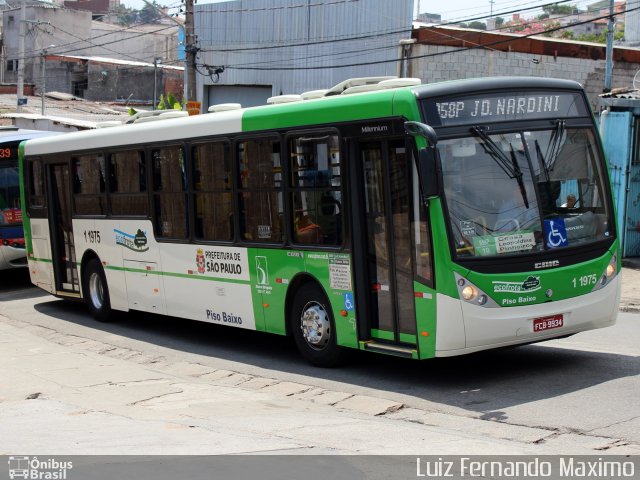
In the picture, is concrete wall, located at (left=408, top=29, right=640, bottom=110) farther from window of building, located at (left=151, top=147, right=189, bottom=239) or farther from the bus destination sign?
the bus destination sign

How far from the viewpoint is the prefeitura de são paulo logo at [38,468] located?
272 inches

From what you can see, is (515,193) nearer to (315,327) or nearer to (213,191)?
(315,327)

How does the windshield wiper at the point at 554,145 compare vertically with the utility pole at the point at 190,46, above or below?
below

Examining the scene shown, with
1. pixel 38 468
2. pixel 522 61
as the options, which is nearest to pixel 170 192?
pixel 38 468

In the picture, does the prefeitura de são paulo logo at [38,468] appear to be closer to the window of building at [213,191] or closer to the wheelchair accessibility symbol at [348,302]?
the wheelchair accessibility symbol at [348,302]

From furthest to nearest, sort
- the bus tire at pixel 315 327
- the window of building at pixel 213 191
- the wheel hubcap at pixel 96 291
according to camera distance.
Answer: the wheel hubcap at pixel 96 291, the window of building at pixel 213 191, the bus tire at pixel 315 327

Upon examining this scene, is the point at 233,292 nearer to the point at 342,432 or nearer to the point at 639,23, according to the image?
the point at 342,432

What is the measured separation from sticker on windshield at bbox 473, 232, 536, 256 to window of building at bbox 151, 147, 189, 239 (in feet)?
17.5

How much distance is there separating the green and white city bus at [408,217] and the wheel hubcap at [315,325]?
18 mm

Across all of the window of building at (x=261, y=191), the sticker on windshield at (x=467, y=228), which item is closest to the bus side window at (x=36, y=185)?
the window of building at (x=261, y=191)

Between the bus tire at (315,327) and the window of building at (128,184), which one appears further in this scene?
the window of building at (128,184)

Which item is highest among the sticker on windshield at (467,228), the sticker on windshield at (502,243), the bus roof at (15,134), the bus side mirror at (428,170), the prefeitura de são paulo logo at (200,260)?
the bus roof at (15,134)

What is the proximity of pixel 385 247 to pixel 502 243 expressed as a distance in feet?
4.12

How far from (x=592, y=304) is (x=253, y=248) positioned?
421 centimetres
